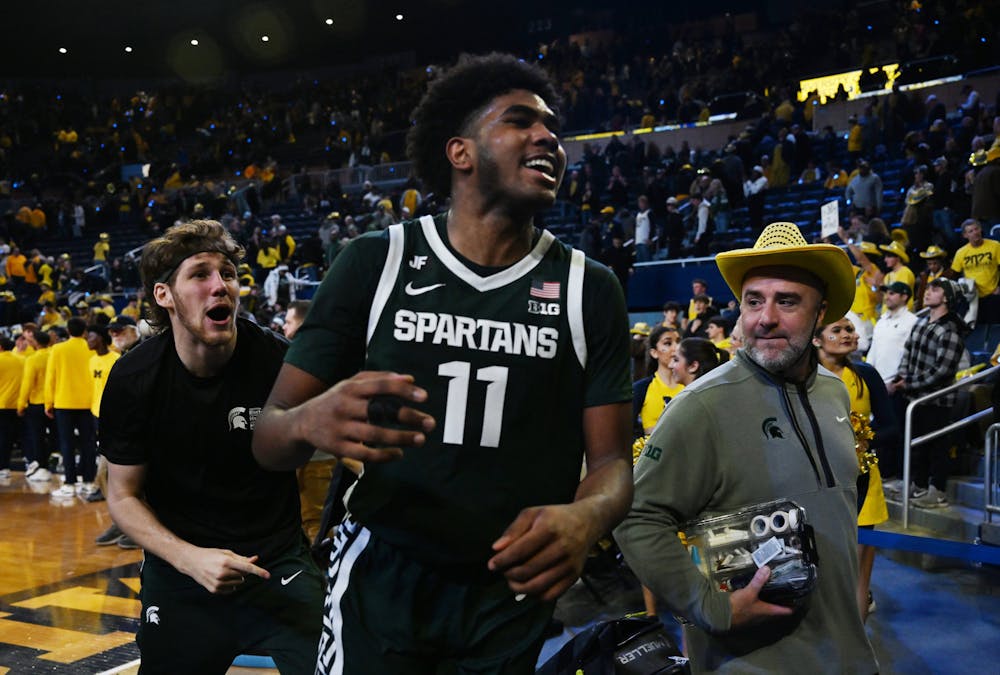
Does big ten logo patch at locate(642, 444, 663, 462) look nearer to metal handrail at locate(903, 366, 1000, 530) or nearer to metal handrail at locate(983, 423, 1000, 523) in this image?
metal handrail at locate(903, 366, 1000, 530)

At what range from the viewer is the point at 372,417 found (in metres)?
1.57

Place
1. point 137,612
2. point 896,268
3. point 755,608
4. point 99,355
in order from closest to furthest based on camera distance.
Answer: point 755,608 → point 137,612 → point 896,268 → point 99,355

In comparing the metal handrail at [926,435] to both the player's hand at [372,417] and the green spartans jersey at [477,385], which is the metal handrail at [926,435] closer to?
the green spartans jersey at [477,385]

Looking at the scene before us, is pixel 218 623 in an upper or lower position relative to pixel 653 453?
lower

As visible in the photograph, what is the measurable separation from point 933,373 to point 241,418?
235 inches

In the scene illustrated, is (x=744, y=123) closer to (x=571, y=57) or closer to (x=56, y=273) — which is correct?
(x=571, y=57)

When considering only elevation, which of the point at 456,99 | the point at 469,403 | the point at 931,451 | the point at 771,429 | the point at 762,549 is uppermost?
the point at 456,99

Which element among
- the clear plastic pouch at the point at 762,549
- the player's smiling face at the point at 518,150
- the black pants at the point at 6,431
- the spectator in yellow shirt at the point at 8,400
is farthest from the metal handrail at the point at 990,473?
the black pants at the point at 6,431

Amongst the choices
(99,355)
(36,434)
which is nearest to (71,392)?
(99,355)

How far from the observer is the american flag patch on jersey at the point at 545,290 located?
6.72 ft

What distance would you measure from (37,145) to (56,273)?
14.9 m

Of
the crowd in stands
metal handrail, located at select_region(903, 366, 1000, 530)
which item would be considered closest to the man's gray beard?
metal handrail, located at select_region(903, 366, 1000, 530)

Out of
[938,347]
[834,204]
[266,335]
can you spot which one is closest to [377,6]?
[834,204]

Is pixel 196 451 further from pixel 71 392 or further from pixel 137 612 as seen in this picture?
pixel 71 392
